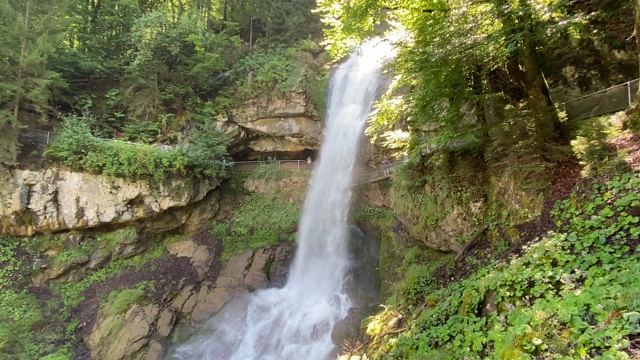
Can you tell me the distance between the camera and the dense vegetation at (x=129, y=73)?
12.3 metres

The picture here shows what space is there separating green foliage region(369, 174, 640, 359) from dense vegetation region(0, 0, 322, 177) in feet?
39.0

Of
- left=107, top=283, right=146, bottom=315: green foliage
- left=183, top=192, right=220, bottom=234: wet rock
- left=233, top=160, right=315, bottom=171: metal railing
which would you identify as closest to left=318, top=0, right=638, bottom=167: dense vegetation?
left=233, top=160, right=315, bottom=171: metal railing

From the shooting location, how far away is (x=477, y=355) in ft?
11.8

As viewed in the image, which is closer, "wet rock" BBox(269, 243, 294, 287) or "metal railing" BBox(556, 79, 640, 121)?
"metal railing" BBox(556, 79, 640, 121)

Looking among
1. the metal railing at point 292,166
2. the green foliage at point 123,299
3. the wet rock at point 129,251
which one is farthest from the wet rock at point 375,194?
the wet rock at point 129,251

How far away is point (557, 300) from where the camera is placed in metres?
3.35

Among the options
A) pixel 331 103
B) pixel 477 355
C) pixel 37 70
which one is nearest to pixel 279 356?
pixel 477 355

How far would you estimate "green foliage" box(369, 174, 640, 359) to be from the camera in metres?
2.83

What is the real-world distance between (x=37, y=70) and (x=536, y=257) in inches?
622

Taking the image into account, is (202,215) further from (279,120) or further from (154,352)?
(154,352)

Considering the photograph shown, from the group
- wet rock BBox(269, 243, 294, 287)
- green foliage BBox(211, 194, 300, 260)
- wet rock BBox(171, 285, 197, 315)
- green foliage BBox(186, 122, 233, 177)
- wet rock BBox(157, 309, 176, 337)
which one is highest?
green foliage BBox(186, 122, 233, 177)

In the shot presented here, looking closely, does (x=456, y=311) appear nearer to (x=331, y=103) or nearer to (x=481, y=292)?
(x=481, y=292)

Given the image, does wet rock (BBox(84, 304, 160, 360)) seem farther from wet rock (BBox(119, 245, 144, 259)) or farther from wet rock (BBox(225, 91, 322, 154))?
wet rock (BBox(225, 91, 322, 154))

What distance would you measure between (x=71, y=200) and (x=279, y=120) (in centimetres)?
894
